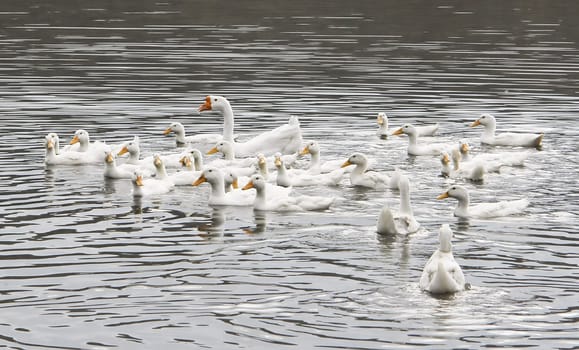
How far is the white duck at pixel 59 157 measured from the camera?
25891 millimetres

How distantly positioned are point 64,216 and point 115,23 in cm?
3538

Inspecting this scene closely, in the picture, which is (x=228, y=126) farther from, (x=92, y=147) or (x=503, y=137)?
(x=503, y=137)

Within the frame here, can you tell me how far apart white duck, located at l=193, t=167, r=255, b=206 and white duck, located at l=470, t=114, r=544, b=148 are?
809 cm

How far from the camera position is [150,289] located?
16.8m

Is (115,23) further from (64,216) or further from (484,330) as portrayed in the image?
(484,330)

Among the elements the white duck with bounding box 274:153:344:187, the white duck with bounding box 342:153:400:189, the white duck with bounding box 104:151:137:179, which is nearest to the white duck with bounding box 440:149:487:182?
the white duck with bounding box 342:153:400:189

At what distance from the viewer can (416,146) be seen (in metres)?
27.6

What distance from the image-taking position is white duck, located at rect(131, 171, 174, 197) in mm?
23078

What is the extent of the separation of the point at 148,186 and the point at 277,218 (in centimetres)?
305

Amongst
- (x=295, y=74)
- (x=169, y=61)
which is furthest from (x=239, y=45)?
(x=295, y=74)

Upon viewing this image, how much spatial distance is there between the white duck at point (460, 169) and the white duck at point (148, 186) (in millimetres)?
5216

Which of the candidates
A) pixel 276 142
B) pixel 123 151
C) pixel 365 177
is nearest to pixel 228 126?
pixel 276 142

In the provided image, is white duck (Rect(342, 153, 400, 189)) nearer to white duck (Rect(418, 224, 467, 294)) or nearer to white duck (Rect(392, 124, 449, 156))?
white duck (Rect(392, 124, 449, 156))

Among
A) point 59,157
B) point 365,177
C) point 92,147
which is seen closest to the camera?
point 365,177
